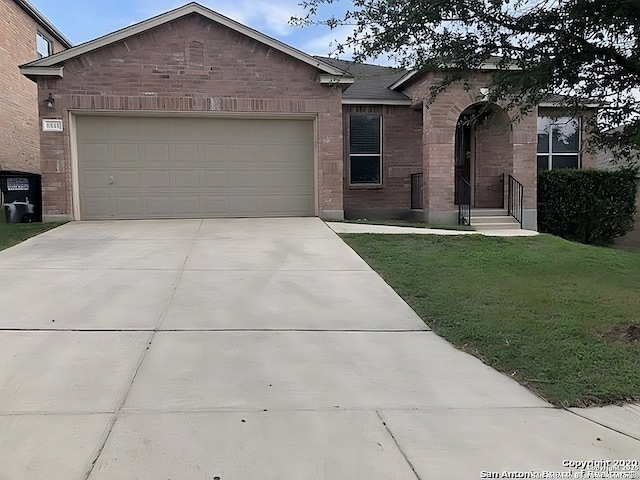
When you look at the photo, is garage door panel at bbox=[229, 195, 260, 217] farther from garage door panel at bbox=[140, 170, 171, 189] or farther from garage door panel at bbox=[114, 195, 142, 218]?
garage door panel at bbox=[114, 195, 142, 218]

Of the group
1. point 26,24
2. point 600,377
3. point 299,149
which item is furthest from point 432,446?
point 26,24

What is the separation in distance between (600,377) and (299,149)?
10393mm

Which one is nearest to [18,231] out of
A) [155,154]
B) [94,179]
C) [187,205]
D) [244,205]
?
[94,179]

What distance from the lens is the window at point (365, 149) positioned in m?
15.7

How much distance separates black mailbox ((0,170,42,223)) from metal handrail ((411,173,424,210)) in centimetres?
985

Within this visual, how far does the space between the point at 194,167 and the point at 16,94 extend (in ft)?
27.9

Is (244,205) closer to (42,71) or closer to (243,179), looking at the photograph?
(243,179)

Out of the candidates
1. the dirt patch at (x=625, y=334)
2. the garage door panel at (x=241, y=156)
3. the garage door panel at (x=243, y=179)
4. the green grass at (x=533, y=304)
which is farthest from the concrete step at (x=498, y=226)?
the dirt patch at (x=625, y=334)

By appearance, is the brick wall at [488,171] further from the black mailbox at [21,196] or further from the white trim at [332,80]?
the black mailbox at [21,196]

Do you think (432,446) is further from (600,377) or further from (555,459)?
(600,377)

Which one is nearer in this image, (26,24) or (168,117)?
(168,117)

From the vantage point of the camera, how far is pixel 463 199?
1595 cm

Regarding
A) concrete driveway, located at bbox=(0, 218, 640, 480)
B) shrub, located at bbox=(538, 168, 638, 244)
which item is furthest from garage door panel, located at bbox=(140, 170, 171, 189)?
shrub, located at bbox=(538, 168, 638, 244)

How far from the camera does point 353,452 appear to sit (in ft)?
10.5
